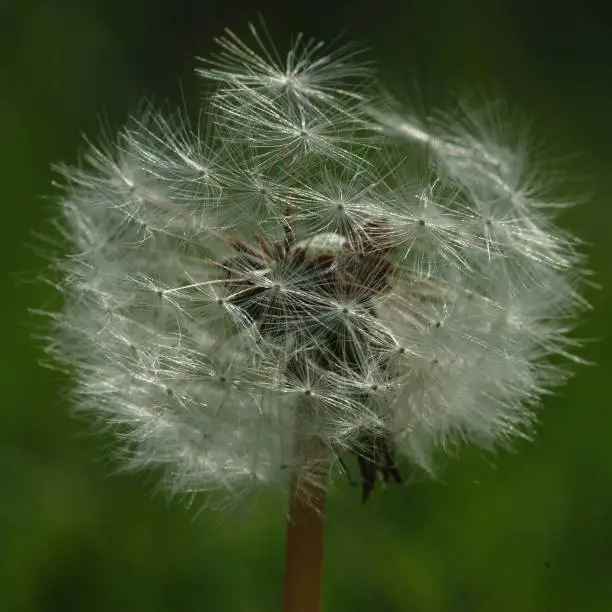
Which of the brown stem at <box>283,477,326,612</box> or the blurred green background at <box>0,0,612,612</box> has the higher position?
the blurred green background at <box>0,0,612,612</box>

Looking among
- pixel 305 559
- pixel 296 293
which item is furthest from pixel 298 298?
pixel 305 559

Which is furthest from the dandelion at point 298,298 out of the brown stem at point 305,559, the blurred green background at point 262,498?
the blurred green background at point 262,498

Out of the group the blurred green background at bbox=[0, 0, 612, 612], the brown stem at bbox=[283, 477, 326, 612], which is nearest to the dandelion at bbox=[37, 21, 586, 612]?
the brown stem at bbox=[283, 477, 326, 612]

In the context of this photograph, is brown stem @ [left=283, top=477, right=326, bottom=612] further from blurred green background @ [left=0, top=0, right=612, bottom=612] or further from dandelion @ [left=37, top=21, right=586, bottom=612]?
blurred green background @ [left=0, top=0, right=612, bottom=612]

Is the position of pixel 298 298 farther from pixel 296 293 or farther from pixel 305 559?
pixel 305 559

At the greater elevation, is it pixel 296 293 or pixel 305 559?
pixel 296 293

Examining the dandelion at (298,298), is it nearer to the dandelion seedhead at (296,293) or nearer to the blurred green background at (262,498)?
the dandelion seedhead at (296,293)

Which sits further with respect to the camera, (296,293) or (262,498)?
(262,498)
